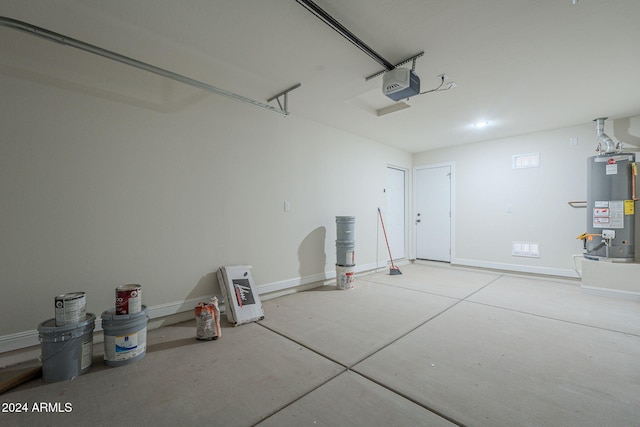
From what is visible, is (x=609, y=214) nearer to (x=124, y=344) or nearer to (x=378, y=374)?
(x=378, y=374)

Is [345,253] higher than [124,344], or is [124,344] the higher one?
[345,253]

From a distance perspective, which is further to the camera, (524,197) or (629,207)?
(524,197)

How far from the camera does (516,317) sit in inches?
121

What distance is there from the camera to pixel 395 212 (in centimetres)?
625

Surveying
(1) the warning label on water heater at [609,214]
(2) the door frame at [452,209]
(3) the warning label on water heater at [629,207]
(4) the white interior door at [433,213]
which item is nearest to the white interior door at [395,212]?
(2) the door frame at [452,209]

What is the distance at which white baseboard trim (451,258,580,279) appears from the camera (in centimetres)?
461

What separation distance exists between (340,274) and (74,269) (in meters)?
3.18

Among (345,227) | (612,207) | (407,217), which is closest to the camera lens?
(612,207)

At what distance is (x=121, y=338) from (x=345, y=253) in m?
2.99

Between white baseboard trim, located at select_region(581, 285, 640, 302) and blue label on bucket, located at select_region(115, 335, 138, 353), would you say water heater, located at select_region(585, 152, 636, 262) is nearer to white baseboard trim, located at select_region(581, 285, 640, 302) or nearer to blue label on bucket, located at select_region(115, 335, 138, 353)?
white baseboard trim, located at select_region(581, 285, 640, 302)

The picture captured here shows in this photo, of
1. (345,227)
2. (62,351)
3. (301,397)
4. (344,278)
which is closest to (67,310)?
(62,351)

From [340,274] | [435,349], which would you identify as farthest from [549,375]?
[340,274]

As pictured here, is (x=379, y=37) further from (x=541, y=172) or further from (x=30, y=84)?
(x=541, y=172)

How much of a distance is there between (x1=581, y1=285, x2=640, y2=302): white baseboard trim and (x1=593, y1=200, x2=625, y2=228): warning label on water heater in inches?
35.6
